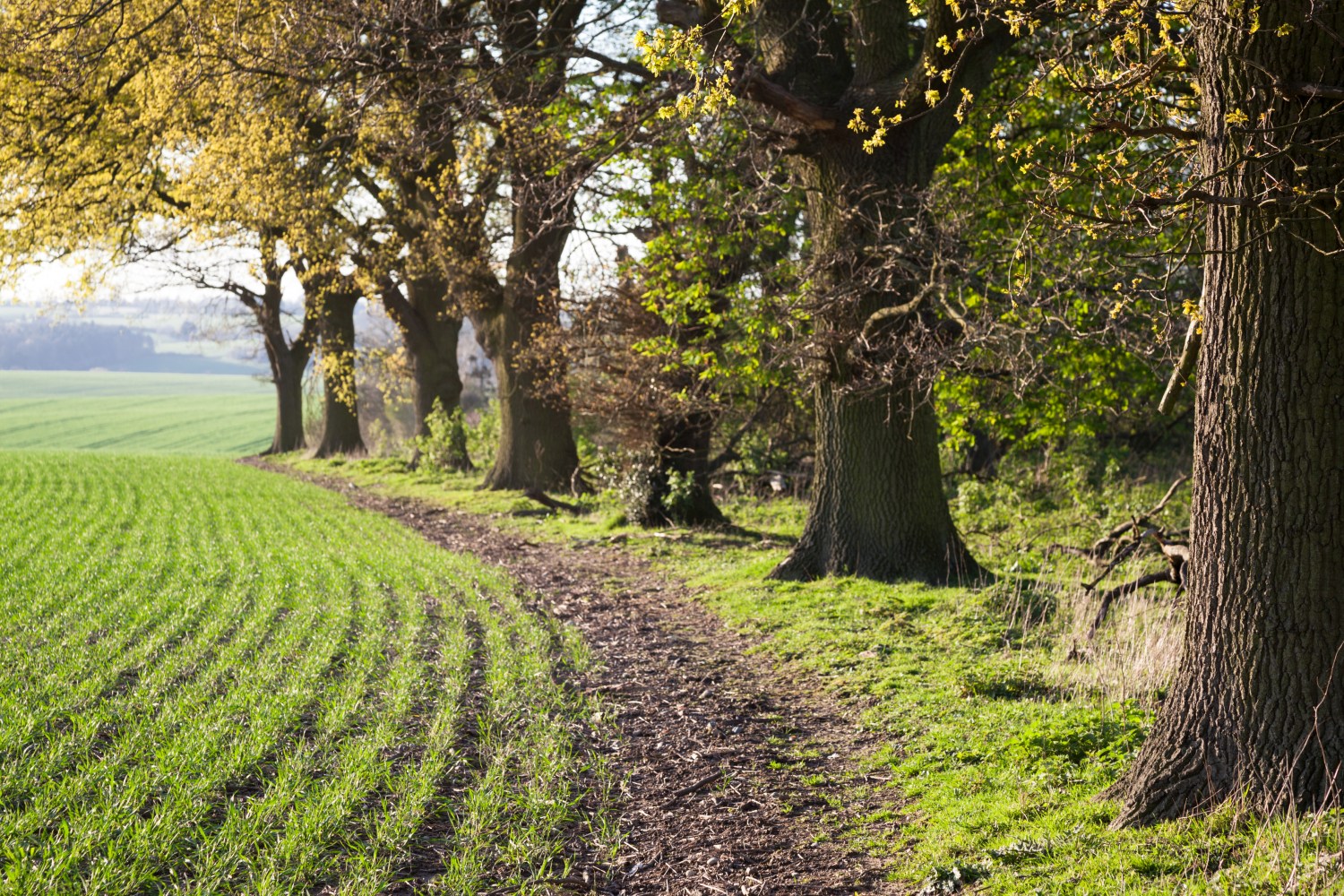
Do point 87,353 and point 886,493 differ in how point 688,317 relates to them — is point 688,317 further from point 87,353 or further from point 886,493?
point 87,353

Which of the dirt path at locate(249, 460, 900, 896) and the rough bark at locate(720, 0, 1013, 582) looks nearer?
the dirt path at locate(249, 460, 900, 896)

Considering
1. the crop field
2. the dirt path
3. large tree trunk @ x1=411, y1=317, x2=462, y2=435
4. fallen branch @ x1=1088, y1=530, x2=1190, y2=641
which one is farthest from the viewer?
large tree trunk @ x1=411, y1=317, x2=462, y2=435

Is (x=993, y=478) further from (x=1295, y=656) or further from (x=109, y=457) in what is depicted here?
(x=109, y=457)

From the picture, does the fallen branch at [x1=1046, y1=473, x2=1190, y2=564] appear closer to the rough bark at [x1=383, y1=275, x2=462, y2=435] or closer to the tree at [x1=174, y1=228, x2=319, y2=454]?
the rough bark at [x1=383, y1=275, x2=462, y2=435]

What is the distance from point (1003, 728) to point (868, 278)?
5.35 m

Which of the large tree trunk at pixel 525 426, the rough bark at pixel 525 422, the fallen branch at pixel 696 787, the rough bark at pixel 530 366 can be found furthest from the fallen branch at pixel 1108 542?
the large tree trunk at pixel 525 426

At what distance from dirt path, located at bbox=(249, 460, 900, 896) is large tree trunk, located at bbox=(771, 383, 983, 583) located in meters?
1.81

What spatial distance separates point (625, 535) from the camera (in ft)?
53.5

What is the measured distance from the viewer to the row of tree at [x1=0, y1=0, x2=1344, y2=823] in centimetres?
475

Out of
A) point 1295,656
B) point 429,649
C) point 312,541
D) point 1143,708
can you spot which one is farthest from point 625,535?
point 1295,656

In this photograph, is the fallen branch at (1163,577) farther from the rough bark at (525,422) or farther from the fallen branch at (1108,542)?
the rough bark at (525,422)

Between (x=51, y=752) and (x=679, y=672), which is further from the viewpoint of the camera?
(x=679, y=672)

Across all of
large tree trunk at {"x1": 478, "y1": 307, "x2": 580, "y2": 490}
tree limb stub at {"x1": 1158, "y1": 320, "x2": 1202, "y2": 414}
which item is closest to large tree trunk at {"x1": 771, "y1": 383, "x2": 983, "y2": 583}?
tree limb stub at {"x1": 1158, "y1": 320, "x2": 1202, "y2": 414}

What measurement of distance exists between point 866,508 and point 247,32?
33.9ft
